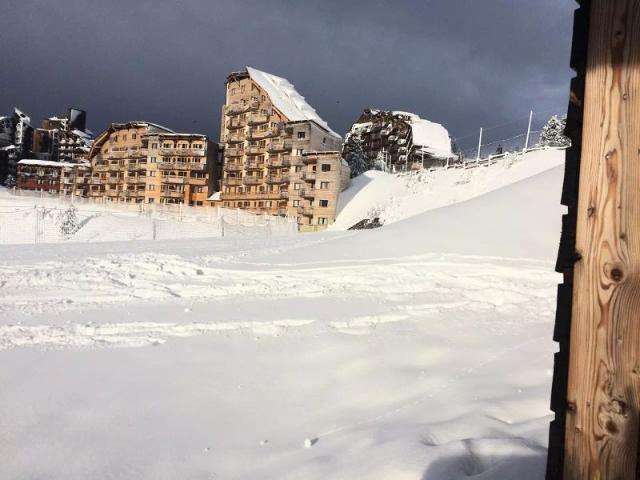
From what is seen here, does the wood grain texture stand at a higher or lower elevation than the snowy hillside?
lower

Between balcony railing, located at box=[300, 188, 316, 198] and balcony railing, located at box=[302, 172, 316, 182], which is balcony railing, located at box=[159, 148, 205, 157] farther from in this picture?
balcony railing, located at box=[300, 188, 316, 198]

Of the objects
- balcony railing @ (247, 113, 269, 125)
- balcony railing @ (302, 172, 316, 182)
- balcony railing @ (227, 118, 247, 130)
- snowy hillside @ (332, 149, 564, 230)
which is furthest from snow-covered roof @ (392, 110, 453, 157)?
balcony railing @ (227, 118, 247, 130)

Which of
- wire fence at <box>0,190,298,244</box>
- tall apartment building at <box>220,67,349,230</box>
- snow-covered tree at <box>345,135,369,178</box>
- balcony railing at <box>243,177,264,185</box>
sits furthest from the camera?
snow-covered tree at <box>345,135,369,178</box>

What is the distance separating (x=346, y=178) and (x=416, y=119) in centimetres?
2400

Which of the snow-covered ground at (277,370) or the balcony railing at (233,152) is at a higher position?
the balcony railing at (233,152)

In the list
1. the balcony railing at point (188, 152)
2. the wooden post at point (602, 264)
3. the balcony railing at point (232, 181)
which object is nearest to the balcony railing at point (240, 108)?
the balcony railing at point (188, 152)

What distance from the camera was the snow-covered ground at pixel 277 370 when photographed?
2.83 meters

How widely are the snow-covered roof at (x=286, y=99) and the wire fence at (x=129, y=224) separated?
17.9m

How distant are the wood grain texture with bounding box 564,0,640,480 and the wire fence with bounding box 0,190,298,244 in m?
29.4

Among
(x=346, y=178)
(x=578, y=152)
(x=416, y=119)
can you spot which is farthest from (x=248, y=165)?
(x=578, y=152)

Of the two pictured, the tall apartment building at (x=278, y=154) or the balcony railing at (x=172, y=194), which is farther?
the balcony railing at (x=172, y=194)

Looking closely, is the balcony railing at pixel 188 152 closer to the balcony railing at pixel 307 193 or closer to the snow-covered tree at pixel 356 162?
the balcony railing at pixel 307 193

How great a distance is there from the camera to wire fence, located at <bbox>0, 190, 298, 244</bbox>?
1222 inches

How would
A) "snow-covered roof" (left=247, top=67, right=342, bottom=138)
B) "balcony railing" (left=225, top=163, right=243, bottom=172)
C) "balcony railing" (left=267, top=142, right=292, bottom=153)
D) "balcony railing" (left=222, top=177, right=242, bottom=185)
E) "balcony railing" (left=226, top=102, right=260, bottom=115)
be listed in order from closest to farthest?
"balcony railing" (left=267, top=142, right=292, bottom=153), "snow-covered roof" (left=247, top=67, right=342, bottom=138), "balcony railing" (left=226, top=102, right=260, bottom=115), "balcony railing" (left=222, top=177, right=242, bottom=185), "balcony railing" (left=225, top=163, right=243, bottom=172)
